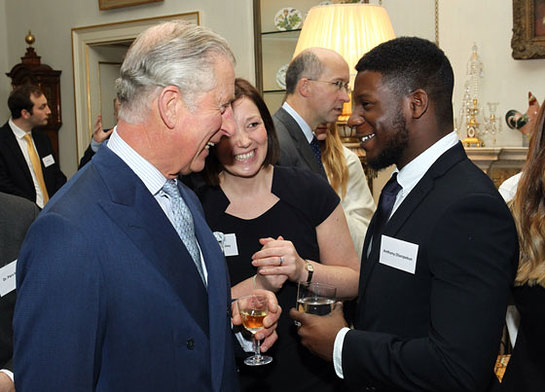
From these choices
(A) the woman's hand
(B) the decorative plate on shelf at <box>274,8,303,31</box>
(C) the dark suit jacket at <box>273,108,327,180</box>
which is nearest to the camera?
(A) the woman's hand

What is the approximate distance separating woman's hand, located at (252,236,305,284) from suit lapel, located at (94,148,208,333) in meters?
0.56

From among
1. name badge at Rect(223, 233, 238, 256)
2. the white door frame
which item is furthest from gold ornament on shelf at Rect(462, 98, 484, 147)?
the white door frame

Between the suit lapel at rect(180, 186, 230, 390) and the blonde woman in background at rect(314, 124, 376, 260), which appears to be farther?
the blonde woman in background at rect(314, 124, 376, 260)

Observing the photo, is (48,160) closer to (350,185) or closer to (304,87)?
(304,87)

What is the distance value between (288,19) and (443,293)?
5.40 m

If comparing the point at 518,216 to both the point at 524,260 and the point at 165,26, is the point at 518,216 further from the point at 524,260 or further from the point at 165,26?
the point at 165,26

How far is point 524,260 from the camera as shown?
157 centimetres

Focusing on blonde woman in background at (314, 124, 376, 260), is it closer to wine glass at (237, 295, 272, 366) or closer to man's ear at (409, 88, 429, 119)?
wine glass at (237, 295, 272, 366)

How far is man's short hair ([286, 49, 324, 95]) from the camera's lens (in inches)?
135

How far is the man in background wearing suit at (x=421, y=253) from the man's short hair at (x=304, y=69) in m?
1.78

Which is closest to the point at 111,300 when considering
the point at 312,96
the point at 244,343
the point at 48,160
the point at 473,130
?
the point at 244,343

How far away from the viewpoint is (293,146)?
306cm

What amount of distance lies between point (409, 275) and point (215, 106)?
1.90 feet

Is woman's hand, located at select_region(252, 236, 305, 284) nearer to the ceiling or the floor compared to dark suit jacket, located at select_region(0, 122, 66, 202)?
nearer to the ceiling
